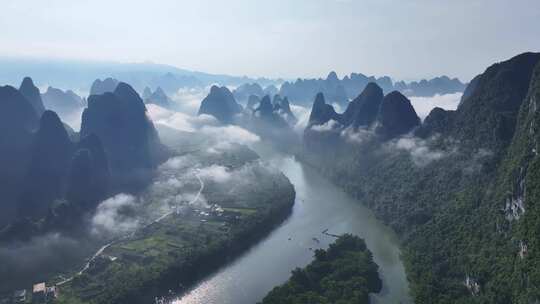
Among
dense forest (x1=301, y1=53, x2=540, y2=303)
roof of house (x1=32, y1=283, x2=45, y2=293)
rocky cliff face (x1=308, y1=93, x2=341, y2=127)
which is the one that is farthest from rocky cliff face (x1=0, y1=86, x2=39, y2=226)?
rocky cliff face (x1=308, y1=93, x2=341, y2=127)

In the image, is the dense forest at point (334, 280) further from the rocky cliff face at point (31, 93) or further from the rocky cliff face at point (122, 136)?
the rocky cliff face at point (31, 93)

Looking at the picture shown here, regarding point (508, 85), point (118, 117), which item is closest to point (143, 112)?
point (118, 117)

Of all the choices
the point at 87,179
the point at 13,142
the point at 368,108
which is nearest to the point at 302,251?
the point at 87,179

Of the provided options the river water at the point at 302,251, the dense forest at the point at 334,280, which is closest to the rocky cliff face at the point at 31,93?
the river water at the point at 302,251

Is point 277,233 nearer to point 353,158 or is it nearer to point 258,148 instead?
point 353,158

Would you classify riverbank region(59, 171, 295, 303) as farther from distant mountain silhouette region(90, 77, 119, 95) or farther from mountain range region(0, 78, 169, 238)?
distant mountain silhouette region(90, 77, 119, 95)

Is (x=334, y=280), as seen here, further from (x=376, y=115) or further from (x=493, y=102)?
(x=376, y=115)
